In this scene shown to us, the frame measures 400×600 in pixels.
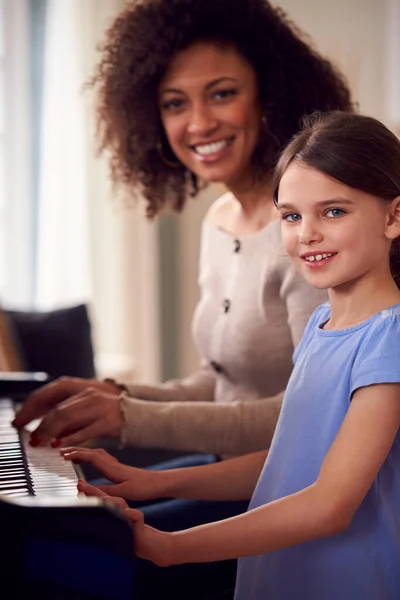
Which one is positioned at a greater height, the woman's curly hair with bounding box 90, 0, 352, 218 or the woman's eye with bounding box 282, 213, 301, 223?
the woman's curly hair with bounding box 90, 0, 352, 218

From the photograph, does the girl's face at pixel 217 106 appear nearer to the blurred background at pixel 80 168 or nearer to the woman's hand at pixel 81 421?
the woman's hand at pixel 81 421

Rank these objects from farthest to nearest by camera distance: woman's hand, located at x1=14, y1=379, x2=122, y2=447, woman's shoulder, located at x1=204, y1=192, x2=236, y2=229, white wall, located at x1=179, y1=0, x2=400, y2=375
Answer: white wall, located at x1=179, y1=0, x2=400, y2=375 → woman's shoulder, located at x1=204, y1=192, x2=236, y2=229 → woman's hand, located at x1=14, y1=379, x2=122, y2=447

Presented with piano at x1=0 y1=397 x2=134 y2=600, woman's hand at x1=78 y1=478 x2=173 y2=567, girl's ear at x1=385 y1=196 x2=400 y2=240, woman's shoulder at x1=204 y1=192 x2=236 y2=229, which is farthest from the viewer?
woman's shoulder at x1=204 y1=192 x2=236 y2=229

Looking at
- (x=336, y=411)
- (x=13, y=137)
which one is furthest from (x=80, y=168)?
(x=336, y=411)

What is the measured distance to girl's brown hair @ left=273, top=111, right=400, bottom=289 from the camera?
109 cm

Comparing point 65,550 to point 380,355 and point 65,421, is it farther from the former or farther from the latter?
point 65,421

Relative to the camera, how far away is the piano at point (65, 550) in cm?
81

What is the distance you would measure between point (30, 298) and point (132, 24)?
2151mm

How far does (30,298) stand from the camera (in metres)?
3.90

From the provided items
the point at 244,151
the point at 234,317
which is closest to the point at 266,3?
the point at 244,151

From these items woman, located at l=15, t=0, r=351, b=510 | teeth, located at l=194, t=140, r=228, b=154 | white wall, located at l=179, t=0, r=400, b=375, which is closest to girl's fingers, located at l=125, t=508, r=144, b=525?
woman, located at l=15, t=0, r=351, b=510

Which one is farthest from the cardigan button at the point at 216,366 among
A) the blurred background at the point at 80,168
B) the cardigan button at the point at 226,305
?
the blurred background at the point at 80,168

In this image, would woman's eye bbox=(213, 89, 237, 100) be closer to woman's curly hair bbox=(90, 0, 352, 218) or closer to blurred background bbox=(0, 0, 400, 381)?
woman's curly hair bbox=(90, 0, 352, 218)

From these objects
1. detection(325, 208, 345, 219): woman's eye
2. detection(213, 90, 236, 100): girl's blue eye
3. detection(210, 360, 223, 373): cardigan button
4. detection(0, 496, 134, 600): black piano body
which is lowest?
detection(210, 360, 223, 373): cardigan button
